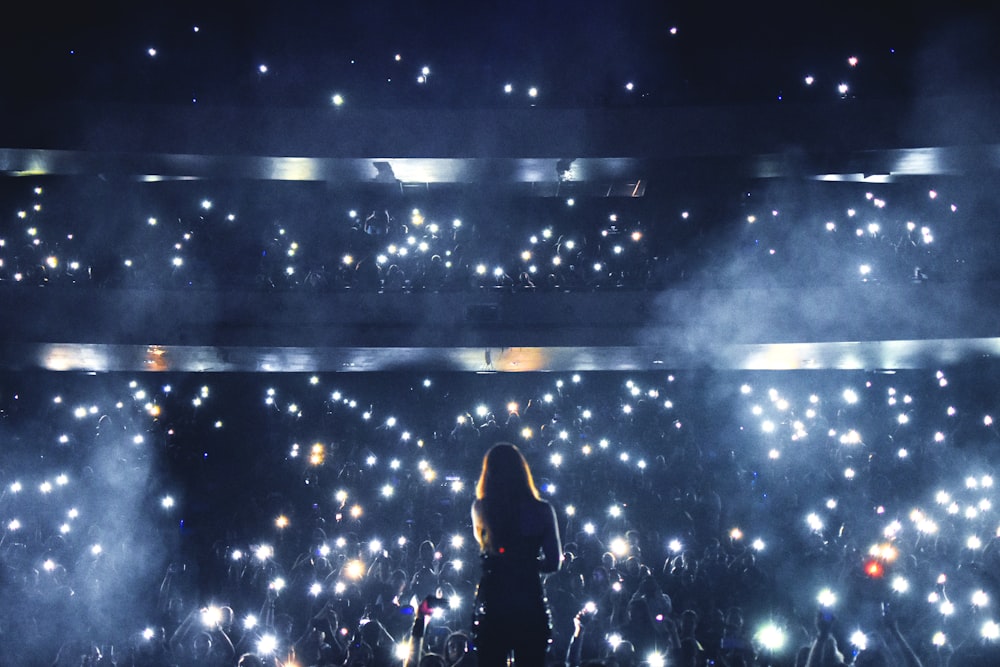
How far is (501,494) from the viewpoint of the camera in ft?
8.55

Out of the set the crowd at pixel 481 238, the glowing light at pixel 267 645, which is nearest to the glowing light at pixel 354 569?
the glowing light at pixel 267 645

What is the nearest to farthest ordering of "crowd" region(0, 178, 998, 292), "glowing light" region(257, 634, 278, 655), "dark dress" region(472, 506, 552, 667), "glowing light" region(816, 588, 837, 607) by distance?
1. "dark dress" region(472, 506, 552, 667)
2. "glowing light" region(257, 634, 278, 655)
3. "glowing light" region(816, 588, 837, 607)
4. "crowd" region(0, 178, 998, 292)


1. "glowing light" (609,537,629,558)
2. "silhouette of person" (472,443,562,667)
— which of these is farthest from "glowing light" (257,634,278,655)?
"glowing light" (609,537,629,558)

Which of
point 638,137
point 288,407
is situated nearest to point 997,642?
point 638,137

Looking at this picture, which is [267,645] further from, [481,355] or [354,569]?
[481,355]

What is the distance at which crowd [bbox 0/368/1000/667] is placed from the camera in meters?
4.68

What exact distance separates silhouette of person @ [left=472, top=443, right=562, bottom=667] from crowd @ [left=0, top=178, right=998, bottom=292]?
14.9 ft

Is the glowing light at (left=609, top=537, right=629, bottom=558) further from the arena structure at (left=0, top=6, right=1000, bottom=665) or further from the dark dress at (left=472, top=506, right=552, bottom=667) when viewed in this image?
the dark dress at (left=472, top=506, right=552, bottom=667)

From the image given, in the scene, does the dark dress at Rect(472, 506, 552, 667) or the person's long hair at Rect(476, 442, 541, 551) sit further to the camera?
the person's long hair at Rect(476, 442, 541, 551)

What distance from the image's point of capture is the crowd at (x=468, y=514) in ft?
15.3

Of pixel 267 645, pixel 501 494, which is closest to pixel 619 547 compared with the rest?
pixel 267 645

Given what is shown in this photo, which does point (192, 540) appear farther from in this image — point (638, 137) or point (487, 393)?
point (638, 137)

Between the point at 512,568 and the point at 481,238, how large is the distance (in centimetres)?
609

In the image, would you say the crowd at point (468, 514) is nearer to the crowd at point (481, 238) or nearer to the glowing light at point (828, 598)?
the glowing light at point (828, 598)
